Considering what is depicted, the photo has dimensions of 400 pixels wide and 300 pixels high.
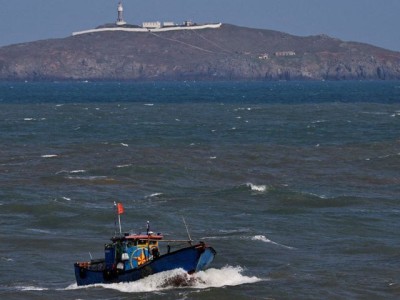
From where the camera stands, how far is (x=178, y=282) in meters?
41.5

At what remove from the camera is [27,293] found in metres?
41.6

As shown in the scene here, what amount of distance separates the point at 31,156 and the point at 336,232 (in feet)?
123

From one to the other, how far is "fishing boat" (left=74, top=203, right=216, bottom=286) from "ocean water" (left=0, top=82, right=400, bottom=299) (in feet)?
1.22

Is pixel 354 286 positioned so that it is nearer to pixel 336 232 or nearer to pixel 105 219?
pixel 336 232

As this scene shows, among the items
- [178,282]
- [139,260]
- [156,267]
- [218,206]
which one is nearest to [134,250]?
[139,260]

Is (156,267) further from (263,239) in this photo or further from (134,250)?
(263,239)

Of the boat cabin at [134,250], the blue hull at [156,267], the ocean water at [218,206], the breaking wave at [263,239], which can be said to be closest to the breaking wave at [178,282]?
the ocean water at [218,206]

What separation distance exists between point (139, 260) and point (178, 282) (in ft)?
4.82

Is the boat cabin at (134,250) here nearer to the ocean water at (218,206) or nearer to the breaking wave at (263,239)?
the ocean water at (218,206)

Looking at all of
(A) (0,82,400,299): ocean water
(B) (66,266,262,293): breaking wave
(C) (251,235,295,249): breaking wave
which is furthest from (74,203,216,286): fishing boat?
(C) (251,235,295,249): breaking wave

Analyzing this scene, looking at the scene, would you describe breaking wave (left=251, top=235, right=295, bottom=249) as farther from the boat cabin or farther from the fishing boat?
the boat cabin

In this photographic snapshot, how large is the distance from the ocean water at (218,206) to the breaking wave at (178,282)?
0.05 meters

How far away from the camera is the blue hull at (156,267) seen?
4066cm

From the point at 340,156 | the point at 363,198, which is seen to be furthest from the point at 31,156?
the point at 363,198
